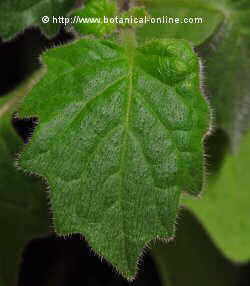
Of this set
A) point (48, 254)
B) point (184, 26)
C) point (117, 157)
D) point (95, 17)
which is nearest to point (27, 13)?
point (95, 17)

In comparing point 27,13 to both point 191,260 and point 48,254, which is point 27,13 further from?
point 191,260

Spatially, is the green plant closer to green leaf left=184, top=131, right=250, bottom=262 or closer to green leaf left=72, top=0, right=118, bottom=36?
green leaf left=72, top=0, right=118, bottom=36

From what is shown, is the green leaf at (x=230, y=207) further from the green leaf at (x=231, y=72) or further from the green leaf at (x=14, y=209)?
the green leaf at (x=14, y=209)

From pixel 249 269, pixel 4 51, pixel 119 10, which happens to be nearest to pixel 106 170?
pixel 119 10

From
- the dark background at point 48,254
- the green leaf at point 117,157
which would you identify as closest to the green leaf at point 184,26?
the dark background at point 48,254

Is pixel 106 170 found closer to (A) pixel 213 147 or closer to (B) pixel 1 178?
(B) pixel 1 178

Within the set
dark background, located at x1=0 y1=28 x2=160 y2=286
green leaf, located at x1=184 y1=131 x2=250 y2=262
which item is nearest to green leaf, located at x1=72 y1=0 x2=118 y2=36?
dark background, located at x1=0 y1=28 x2=160 y2=286
